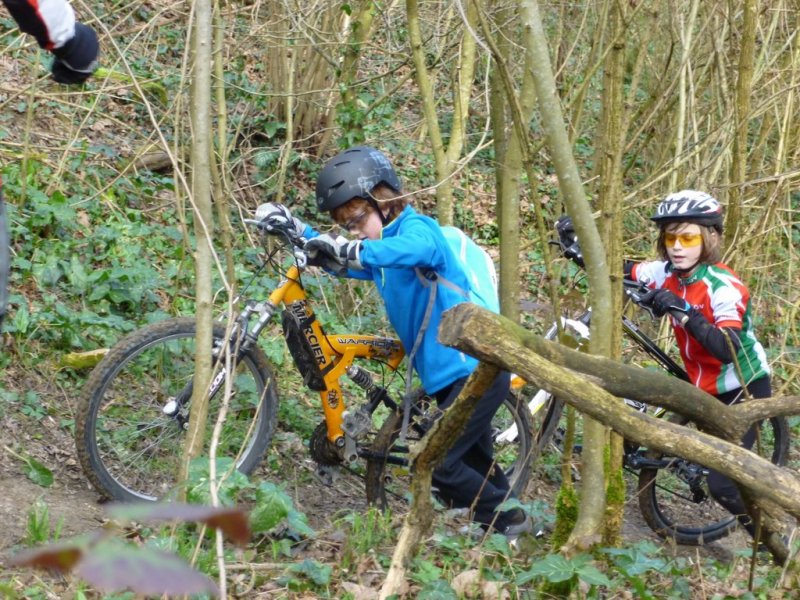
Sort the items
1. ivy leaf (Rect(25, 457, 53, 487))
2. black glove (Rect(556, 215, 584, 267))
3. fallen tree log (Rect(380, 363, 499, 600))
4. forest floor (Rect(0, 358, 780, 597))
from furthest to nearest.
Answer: black glove (Rect(556, 215, 584, 267))
ivy leaf (Rect(25, 457, 53, 487))
forest floor (Rect(0, 358, 780, 597))
fallen tree log (Rect(380, 363, 499, 600))

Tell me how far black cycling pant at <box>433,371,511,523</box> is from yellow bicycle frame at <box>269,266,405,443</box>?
1.33 ft

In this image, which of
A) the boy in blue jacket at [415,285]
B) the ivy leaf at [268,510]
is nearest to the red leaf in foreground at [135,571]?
the ivy leaf at [268,510]

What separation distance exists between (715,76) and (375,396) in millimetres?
4834

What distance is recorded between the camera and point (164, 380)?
4.71 metres

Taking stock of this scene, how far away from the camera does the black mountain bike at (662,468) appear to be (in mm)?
5520

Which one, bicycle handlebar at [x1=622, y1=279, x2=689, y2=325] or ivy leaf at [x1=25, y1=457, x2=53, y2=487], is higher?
bicycle handlebar at [x1=622, y1=279, x2=689, y2=325]

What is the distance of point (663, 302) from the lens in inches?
195

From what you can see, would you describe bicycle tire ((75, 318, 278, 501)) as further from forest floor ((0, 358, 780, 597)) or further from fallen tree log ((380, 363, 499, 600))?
fallen tree log ((380, 363, 499, 600))

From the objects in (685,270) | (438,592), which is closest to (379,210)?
(685,270)

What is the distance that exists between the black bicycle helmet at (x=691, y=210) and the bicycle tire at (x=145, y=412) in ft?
7.33

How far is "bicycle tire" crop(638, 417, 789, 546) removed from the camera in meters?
5.57

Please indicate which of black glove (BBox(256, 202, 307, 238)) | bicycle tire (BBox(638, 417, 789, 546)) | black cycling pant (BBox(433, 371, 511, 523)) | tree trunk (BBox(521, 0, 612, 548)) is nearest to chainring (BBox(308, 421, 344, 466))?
black cycling pant (BBox(433, 371, 511, 523))

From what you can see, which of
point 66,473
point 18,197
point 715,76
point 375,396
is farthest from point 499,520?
point 715,76

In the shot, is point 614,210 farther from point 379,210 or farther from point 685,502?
point 685,502
